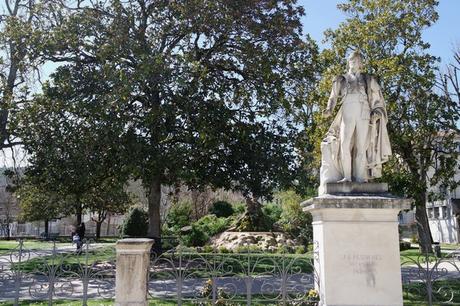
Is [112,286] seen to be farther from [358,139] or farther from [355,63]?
[355,63]

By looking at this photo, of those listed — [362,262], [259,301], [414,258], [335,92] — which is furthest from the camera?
[414,258]

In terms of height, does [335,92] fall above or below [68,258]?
above

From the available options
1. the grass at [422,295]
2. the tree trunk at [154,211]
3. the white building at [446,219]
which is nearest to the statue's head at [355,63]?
the grass at [422,295]

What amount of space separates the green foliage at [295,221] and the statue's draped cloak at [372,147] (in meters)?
20.4

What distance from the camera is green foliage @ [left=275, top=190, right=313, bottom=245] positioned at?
29031 millimetres

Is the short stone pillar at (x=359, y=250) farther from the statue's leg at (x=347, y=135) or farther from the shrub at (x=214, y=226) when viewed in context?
the shrub at (x=214, y=226)

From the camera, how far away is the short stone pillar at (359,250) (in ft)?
25.0

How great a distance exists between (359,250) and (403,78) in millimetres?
13252

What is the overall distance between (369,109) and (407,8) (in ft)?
48.2

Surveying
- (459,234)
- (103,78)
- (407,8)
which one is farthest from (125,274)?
(459,234)

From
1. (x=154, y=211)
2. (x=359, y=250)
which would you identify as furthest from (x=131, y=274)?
(x=154, y=211)

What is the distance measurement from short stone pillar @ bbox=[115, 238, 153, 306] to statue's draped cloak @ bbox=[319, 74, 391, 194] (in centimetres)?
343

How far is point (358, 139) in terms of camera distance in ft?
27.5

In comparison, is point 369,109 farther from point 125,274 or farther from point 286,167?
point 286,167
